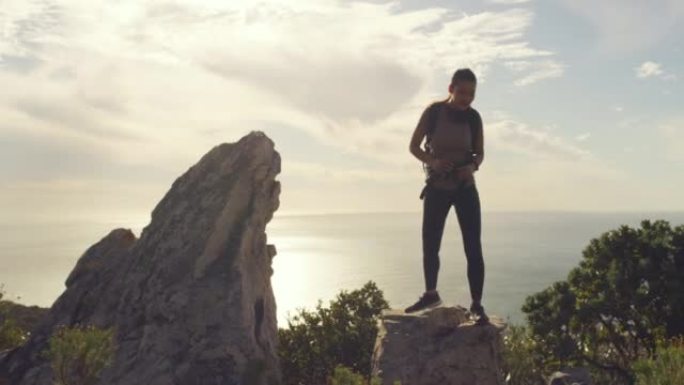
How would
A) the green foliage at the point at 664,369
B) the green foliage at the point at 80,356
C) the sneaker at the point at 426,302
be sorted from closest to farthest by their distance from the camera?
the green foliage at the point at 664,369
the green foliage at the point at 80,356
the sneaker at the point at 426,302

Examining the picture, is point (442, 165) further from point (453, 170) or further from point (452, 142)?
point (452, 142)

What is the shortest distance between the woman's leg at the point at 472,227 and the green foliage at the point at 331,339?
7231 millimetres

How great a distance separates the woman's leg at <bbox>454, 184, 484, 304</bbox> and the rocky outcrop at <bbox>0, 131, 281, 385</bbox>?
15.5 feet

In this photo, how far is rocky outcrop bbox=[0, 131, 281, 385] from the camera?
10984 mm

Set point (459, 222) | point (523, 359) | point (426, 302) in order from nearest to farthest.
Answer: point (459, 222), point (426, 302), point (523, 359)

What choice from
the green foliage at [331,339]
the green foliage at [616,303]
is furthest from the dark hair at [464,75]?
the green foliage at [616,303]

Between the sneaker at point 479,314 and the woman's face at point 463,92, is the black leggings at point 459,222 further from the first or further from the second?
the woman's face at point 463,92

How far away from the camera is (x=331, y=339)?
16.7 meters

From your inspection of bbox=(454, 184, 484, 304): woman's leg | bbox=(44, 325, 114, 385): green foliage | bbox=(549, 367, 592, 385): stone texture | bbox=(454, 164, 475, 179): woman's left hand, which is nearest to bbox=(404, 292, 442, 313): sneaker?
bbox=(454, 184, 484, 304): woman's leg

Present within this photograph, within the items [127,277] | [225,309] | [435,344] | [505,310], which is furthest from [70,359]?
[505,310]

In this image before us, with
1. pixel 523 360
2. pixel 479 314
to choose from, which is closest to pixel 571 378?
pixel 523 360

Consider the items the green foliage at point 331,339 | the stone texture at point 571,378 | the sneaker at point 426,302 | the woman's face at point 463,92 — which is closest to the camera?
the woman's face at point 463,92

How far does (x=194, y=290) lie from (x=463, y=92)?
679 cm

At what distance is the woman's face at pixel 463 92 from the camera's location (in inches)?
351
